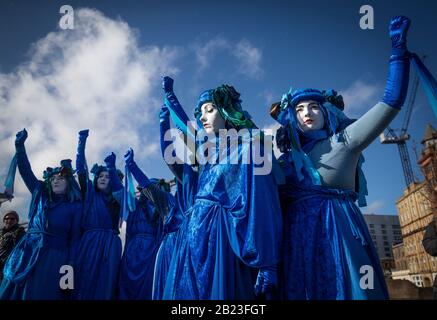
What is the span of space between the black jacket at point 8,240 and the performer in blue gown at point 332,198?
5217mm

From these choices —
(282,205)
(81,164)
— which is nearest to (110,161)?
(81,164)

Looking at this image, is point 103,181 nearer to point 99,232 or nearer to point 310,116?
point 99,232

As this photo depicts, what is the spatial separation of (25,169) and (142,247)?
2349mm

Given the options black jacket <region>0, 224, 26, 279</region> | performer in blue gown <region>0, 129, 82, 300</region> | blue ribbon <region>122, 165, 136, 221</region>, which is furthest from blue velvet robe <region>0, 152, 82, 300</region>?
black jacket <region>0, 224, 26, 279</region>

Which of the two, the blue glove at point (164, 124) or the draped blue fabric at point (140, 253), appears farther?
the draped blue fabric at point (140, 253)

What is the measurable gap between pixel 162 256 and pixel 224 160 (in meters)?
2.18

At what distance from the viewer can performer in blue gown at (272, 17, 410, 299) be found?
2.23 metres

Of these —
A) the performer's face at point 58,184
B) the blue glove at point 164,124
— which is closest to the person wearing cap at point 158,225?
the blue glove at point 164,124

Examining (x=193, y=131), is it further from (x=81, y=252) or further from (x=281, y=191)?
(x=81, y=252)

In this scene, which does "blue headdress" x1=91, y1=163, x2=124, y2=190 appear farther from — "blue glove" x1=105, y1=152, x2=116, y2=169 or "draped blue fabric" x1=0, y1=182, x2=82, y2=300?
"draped blue fabric" x1=0, y1=182, x2=82, y2=300

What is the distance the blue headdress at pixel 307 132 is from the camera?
109 inches

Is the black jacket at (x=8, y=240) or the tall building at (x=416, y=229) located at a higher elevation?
the tall building at (x=416, y=229)

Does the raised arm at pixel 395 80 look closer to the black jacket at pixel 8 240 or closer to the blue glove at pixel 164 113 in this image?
the blue glove at pixel 164 113
